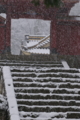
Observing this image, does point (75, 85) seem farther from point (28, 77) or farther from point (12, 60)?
point (12, 60)

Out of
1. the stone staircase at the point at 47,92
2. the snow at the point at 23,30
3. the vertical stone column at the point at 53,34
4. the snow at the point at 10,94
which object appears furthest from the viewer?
the snow at the point at 23,30

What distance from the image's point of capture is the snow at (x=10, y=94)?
270 inches

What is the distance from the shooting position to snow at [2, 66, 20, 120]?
6.87 metres

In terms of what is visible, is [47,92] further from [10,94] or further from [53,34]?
[53,34]

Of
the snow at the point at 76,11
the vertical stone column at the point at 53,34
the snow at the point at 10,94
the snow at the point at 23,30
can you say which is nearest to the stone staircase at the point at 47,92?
the snow at the point at 10,94

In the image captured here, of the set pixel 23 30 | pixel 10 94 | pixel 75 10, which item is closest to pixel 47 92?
pixel 10 94

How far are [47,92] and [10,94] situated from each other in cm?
95

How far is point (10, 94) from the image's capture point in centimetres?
766

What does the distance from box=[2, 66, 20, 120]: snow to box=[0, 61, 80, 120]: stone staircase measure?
144mm

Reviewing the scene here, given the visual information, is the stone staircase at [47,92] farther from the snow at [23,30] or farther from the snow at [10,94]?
the snow at [23,30]

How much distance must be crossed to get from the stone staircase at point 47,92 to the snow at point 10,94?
5.7 inches

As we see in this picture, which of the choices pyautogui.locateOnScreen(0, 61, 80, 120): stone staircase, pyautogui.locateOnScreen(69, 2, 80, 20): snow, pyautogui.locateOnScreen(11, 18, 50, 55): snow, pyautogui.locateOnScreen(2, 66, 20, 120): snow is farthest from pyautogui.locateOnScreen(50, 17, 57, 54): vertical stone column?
pyautogui.locateOnScreen(11, 18, 50, 55): snow

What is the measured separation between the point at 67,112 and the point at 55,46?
6.43m

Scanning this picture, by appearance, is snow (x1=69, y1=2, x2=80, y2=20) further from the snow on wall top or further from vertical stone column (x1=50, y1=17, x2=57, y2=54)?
vertical stone column (x1=50, y1=17, x2=57, y2=54)
